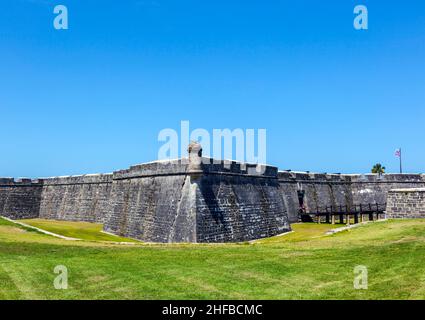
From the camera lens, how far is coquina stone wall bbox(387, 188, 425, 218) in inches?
738

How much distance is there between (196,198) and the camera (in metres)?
18.5

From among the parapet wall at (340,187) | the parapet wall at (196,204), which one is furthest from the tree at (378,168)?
the parapet wall at (196,204)

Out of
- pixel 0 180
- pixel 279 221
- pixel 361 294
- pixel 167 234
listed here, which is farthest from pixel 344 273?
pixel 0 180

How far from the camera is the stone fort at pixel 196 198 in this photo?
19.0 metres

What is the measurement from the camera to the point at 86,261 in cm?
1090

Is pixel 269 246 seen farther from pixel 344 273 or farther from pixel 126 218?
pixel 126 218

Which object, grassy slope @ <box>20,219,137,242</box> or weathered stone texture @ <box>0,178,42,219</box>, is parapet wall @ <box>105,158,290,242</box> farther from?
weathered stone texture @ <box>0,178,42,219</box>

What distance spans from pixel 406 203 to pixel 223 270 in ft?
43.3

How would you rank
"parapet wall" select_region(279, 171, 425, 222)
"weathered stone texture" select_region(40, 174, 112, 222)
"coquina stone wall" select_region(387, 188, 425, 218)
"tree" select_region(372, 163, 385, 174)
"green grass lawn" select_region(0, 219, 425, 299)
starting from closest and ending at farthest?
"green grass lawn" select_region(0, 219, 425, 299)
"coquina stone wall" select_region(387, 188, 425, 218)
"weathered stone texture" select_region(40, 174, 112, 222)
"parapet wall" select_region(279, 171, 425, 222)
"tree" select_region(372, 163, 385, 174)

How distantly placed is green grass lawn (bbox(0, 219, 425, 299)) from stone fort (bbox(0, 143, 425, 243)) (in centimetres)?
519

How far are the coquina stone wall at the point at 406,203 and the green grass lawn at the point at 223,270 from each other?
4934mm

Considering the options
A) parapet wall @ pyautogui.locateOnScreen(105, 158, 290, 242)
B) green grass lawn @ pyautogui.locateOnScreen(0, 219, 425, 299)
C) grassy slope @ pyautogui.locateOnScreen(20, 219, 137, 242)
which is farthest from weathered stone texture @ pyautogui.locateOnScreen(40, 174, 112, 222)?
green grass lawn @ pyautogui.locateOnScreen(0, 219, 425, 299)

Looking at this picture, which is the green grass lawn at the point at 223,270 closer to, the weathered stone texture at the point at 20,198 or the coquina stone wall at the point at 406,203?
the coquina stone wall at the point at 406,203

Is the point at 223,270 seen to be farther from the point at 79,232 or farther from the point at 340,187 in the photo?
the point at 340,187
